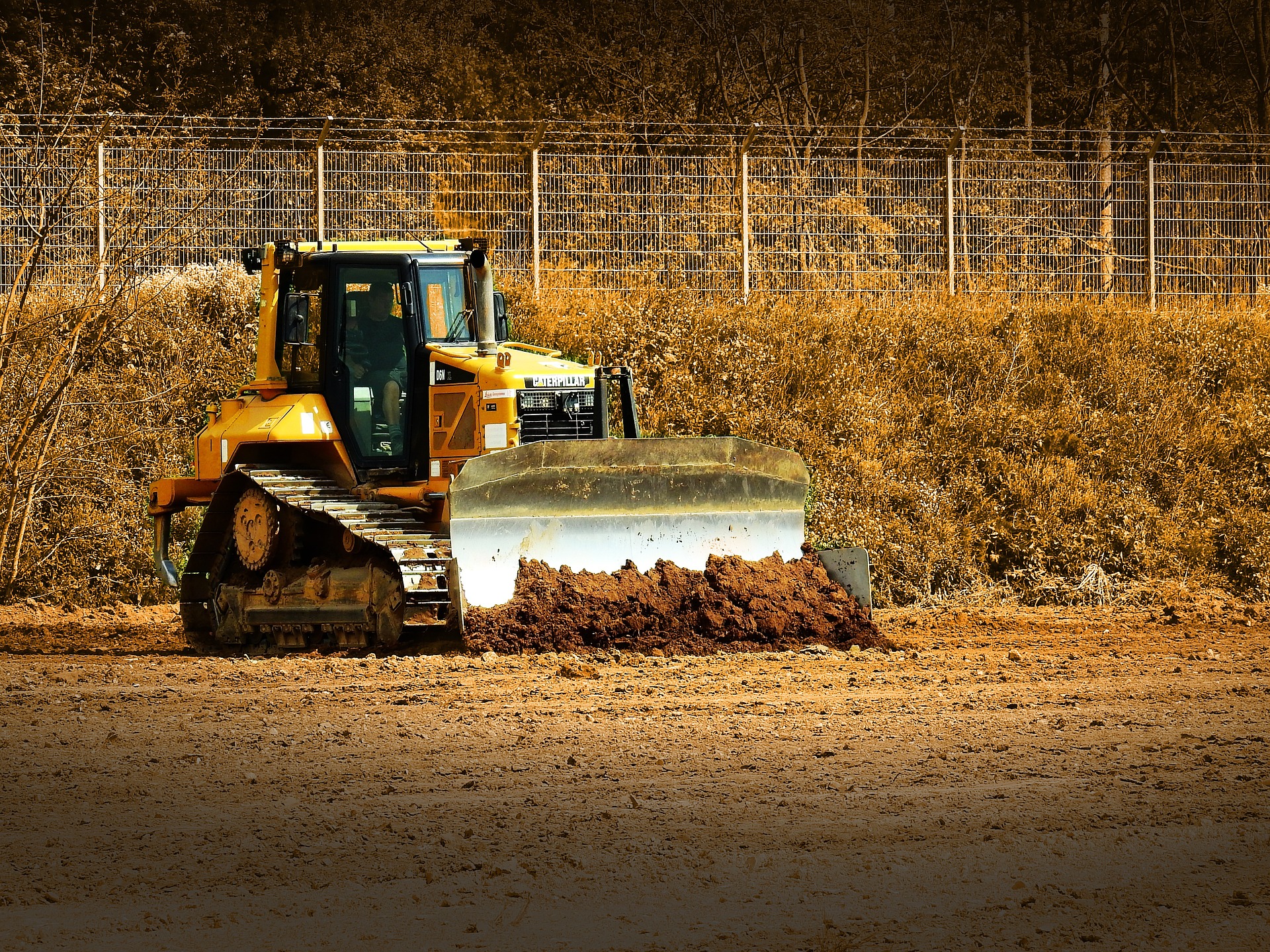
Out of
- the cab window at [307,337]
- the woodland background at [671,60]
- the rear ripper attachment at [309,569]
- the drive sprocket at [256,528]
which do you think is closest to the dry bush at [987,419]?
the cab window at [307,337]

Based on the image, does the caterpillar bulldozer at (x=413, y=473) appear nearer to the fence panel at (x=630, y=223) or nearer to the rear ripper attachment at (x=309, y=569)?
the rear ripper attachment at (x=309, y=569)

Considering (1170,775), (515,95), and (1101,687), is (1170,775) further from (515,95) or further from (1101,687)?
(515,95)

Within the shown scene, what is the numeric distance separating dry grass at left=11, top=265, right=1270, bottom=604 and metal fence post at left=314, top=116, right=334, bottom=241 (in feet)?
3.96

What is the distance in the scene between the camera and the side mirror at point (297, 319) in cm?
1100

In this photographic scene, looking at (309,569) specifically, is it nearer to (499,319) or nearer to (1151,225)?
(499,319)

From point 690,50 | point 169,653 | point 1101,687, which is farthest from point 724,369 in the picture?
point 690,50

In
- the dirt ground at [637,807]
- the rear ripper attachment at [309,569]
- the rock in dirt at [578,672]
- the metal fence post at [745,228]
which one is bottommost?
the rock in dirt at [578,672]

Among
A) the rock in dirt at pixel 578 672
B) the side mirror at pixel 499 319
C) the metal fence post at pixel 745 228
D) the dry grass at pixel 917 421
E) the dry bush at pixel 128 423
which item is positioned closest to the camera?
the rock in dirt at pixel 578 672

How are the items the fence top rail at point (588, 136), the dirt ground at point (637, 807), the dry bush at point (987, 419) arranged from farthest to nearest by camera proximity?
the fence top rail at point (588, 136) < the dry bush at point (987, 419) < the dirt ground at point (637, 807)

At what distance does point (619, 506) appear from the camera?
10.7 m

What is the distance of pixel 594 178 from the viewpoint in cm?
1900

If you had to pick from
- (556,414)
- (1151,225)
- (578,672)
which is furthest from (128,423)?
(1151,225)

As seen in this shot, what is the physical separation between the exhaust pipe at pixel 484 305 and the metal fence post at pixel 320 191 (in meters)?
7.46

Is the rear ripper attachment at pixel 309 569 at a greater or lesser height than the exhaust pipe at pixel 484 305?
lesser
